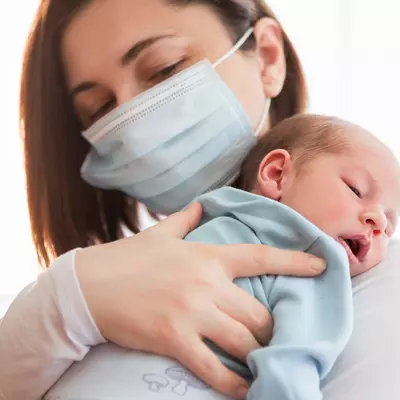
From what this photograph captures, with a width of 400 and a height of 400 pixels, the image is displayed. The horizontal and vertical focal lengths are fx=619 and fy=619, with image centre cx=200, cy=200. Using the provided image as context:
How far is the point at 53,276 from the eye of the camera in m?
0.80

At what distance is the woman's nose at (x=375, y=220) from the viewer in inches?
34.9

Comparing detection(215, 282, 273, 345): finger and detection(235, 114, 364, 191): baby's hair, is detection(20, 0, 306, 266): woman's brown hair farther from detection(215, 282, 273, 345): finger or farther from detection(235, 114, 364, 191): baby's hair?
detection(215, 282, 273, 345): finger

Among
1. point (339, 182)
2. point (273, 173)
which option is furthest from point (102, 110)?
point (339, 182)

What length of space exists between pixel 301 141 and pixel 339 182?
5.1 inches

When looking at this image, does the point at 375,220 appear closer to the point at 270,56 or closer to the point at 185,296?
the point at 185,296

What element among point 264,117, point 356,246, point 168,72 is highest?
point 168,72

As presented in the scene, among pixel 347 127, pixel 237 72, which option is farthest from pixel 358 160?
pixel 237 72

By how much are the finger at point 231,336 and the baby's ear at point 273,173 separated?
272mm

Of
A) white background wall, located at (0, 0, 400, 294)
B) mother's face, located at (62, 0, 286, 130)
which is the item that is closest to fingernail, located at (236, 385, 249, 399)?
mother's face, located at (62, 0, 286, 130)

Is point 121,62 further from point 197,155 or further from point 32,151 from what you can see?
point 32,151

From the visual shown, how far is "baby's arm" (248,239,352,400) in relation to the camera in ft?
2.22

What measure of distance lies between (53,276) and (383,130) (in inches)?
59.3

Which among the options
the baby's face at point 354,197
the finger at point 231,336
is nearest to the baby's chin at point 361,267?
the baby's face at point 354,197

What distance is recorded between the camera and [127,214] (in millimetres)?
1501
